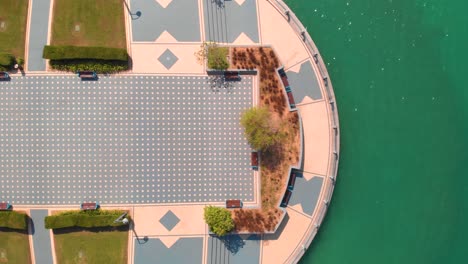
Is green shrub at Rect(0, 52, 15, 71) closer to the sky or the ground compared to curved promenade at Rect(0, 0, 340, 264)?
closer to the sky

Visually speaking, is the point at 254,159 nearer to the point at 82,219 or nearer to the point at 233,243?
the point at 233,243

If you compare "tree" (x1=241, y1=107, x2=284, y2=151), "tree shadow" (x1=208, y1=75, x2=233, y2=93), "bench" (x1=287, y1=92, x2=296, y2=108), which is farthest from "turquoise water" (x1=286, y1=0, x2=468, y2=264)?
"tree shadow" (x1=208, y1=75, x2=233, y2=93)

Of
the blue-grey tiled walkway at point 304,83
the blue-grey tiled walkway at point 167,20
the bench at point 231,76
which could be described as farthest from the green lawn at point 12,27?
the blue-grey tiled walkway at point 304,83

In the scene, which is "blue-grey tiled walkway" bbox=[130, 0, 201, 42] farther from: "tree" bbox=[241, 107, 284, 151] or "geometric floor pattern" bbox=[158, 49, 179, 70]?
"tree" bbox=[241, 107, 284, 151]

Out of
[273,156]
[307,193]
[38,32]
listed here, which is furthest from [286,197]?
[38,32]

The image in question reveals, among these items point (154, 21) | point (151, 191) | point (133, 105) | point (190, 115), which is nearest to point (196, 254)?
point (151, 191)

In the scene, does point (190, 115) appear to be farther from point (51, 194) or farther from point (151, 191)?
point (51, 194)
